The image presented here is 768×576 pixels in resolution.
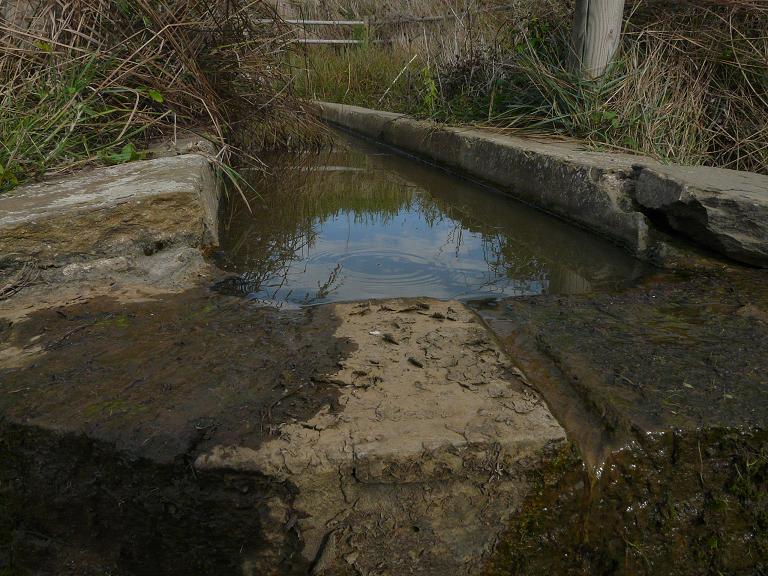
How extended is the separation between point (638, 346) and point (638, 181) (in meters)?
1.29

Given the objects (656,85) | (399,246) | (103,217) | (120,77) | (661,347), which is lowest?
(399,246)

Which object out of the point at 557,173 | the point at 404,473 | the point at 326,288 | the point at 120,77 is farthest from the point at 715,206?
the point at 120,77

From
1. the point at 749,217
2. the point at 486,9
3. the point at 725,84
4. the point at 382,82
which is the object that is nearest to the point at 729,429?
the point at 749,217

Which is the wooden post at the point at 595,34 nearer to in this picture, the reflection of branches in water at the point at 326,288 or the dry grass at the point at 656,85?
the dry grass at the point at 656,85

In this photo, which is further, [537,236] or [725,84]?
[725,84]

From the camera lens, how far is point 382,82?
707cm

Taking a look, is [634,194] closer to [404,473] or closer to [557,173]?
[557,173]

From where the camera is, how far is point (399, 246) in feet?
8.14

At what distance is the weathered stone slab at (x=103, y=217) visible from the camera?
5.67 feet

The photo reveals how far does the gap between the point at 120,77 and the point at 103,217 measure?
1.13 m

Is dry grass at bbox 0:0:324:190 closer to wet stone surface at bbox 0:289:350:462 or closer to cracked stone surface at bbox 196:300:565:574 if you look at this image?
wet stone surface at bbox 0:289:350:462

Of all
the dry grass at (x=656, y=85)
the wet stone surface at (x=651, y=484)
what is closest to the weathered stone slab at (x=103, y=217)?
the wet stone surface at (x=651, y=484)

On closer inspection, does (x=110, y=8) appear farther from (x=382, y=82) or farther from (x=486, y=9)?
(x=382, y=82)

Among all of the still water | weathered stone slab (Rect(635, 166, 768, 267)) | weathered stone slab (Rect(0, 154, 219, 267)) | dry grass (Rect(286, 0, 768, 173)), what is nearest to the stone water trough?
weathered stone slab (Rect(0, 154, 219, 267))
